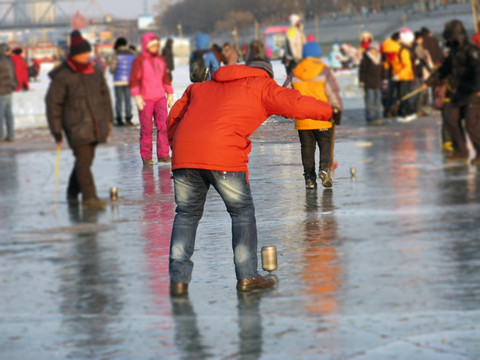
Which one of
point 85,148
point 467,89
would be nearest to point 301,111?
point 85,148

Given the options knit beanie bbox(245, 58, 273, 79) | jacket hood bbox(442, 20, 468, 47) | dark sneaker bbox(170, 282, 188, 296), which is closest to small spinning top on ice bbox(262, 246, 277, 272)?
dark sneaker bbox(170, 282, 188, 296)

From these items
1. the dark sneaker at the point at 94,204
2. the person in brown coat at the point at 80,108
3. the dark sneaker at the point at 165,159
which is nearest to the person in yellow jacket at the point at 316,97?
the dark sneaker at the point at 165,159

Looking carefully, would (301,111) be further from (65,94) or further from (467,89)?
(467,89)

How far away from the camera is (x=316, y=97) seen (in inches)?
194

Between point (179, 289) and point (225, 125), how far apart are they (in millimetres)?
2159

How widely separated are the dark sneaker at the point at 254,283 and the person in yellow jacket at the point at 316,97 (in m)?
1.73

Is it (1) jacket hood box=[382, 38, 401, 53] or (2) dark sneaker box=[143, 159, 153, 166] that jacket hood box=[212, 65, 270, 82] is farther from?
(1) jacket hood box=[382, 38, 401, 53]

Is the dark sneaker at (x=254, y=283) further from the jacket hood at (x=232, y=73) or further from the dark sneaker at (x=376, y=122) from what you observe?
the dark sneaker at (x=376, y=122)

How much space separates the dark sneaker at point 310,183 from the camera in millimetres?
4496

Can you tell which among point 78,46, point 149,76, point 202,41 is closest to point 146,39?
point 202,41

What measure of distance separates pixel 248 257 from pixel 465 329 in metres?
1.20

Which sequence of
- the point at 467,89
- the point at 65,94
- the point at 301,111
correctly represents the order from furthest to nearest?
1. the point at 467,89
2. the point at 65,94
3. the point at 301,111

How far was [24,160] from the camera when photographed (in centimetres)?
1819

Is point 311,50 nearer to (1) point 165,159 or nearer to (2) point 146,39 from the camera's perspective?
(1) point 165,159
